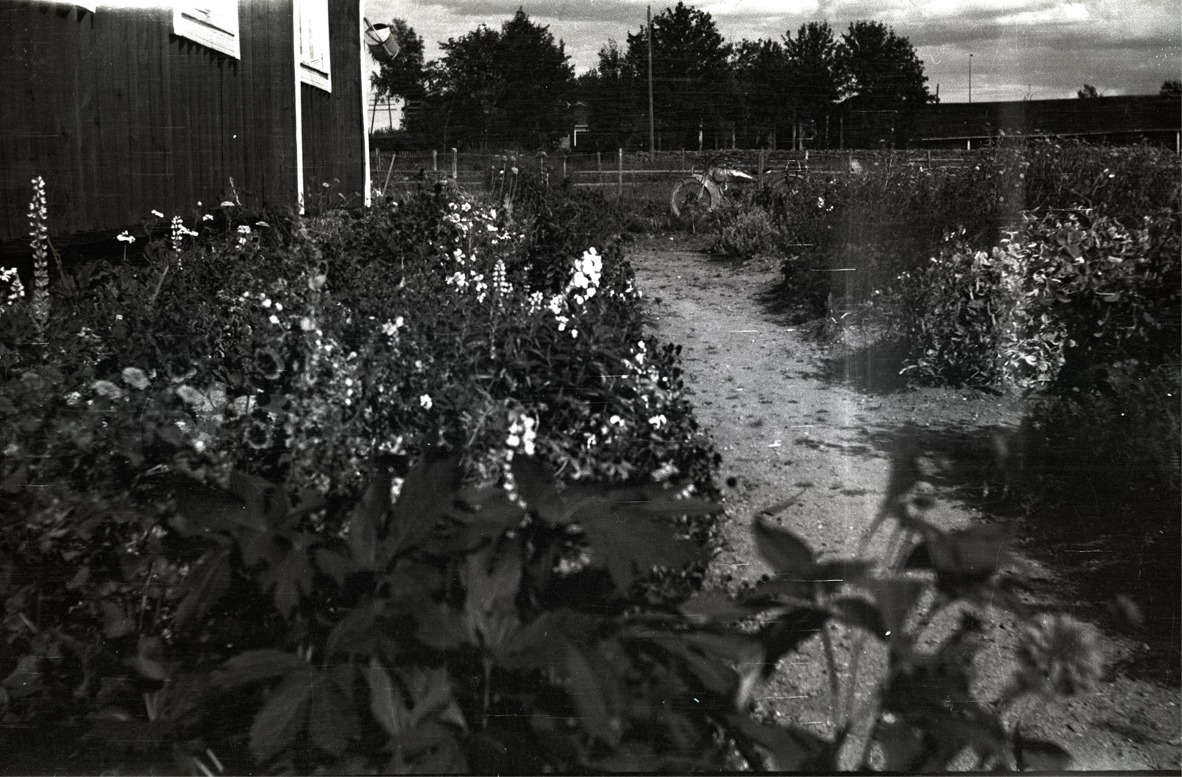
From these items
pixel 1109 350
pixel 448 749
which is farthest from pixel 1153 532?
pixel 448 749

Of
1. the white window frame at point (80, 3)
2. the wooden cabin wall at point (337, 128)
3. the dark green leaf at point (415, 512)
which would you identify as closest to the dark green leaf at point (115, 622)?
the dark green leaf at point (415, 512)

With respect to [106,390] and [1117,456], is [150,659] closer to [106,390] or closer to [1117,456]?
[106,390]

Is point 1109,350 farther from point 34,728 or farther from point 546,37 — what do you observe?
point 34,728

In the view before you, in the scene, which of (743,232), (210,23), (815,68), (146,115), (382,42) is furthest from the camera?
(210,23)

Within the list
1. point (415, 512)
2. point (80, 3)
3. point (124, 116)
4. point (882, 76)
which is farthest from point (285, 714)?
point (124, 116)

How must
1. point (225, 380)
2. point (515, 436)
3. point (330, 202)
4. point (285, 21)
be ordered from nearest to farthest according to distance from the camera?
point (515, 436) → point (225, 380) → point (330, 202) → point (285, 21)
